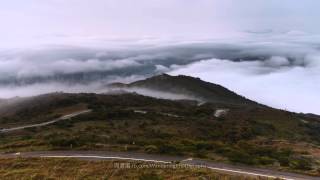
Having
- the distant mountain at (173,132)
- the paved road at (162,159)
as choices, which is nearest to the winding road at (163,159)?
the paved road at (162,159)

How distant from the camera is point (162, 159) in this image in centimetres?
4397

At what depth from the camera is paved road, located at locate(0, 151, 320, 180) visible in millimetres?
38125

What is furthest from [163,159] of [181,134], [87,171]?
[181,134]

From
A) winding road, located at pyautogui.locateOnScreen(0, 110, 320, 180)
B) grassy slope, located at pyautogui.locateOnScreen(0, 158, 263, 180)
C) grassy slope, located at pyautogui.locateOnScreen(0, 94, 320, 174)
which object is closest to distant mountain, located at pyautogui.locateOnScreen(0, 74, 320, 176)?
grassy slope, located at pyautogui.locateOnScreen(0, 94, 320, 174)

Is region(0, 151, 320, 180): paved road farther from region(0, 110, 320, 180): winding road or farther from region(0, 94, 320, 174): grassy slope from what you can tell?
region(0, 94, 320, 174): grassy slope

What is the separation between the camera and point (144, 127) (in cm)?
9081

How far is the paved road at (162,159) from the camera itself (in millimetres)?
38125

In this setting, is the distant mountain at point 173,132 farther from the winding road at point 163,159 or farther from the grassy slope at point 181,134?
the winding road at point 163,159

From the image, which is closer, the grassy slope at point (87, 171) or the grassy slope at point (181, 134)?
the grassy slope at point (87, 171)

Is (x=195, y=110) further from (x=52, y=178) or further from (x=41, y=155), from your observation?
(x=52, y=178)

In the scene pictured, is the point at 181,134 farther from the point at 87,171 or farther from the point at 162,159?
the point at 87,171

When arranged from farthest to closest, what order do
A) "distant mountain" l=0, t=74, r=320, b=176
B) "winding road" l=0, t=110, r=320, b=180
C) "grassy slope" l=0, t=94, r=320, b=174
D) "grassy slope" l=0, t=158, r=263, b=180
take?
"distant mountain" l=0, t=74, r=320, b=176 → "grassy slope" l=0, t=94, r=320, b=174 → "winding road" l=0, t=110, r=320, b=180 → "grassy slope" l=0, t=158, r=263, b=180

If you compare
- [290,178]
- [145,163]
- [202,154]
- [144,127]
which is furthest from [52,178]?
[144,127]

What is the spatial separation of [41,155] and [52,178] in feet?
33.0
